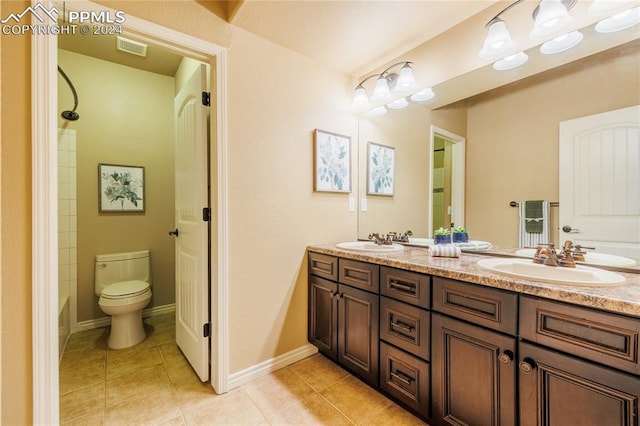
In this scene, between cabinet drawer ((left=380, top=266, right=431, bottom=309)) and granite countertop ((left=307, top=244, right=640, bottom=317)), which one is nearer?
granite countertop ((left=307, top=244, right=640, bottom=317))

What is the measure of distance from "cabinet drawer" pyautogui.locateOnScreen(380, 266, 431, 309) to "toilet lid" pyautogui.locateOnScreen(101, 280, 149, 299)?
6.49 ft

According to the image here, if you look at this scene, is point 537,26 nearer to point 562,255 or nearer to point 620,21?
point 620,21

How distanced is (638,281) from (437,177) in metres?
1.07

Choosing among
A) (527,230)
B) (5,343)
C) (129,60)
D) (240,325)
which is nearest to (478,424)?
(527,230)

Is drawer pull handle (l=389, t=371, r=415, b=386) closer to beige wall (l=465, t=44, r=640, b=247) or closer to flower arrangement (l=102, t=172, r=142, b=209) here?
beige wall (l=465, t=44, r=640, b=247)

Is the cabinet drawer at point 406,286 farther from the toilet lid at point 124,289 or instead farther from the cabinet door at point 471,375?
the toilet lid at point 124,289

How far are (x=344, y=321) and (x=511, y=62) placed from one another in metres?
1.76

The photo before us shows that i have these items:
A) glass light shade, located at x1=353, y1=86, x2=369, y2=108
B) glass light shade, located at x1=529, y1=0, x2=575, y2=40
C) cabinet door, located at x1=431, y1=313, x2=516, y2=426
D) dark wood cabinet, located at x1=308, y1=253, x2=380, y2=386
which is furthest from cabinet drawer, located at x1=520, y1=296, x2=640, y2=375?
glass light shade, located at x1=353, y1=86, x2=369, y2=108

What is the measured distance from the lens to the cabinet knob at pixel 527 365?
0.98 m

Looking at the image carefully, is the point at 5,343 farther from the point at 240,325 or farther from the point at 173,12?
the point at 173,12

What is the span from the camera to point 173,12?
4.90 feet

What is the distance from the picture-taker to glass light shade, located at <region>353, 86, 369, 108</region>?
216 cm

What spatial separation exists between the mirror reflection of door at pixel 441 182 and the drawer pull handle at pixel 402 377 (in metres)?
0.93

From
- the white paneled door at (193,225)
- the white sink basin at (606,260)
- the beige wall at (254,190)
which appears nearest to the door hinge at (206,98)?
the white paneled door at (193,225)
